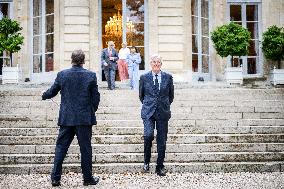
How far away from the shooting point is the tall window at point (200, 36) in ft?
56.9

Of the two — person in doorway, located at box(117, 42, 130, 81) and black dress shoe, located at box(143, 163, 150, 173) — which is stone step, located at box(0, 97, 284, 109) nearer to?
black dress shoe, located at box(143, 163, 150, 173)

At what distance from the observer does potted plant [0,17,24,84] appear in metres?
15.3

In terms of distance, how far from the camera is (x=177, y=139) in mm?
8289

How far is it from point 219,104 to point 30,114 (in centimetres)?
438

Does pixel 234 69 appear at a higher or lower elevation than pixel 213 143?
higher

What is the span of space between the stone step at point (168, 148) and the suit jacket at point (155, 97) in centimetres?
105

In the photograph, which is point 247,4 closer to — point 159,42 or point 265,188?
point 159,42

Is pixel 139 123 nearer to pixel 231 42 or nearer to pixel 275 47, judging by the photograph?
pixel 231 42

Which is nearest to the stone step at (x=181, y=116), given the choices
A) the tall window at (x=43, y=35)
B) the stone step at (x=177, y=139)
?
the stone step at (x=177, y=139)

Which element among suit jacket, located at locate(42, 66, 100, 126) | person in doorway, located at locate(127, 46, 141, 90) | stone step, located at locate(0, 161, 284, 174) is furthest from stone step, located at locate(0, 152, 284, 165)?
person in doorway, located at locate(127, 46, 141, 90)

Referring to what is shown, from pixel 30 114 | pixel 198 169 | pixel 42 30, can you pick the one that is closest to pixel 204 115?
pixel 198 169

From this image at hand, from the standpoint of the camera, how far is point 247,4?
59.6 ft

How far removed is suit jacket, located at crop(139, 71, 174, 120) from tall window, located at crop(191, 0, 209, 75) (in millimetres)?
10180

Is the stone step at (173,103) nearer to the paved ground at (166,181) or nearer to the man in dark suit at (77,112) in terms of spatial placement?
the paved ground at (166,181)
